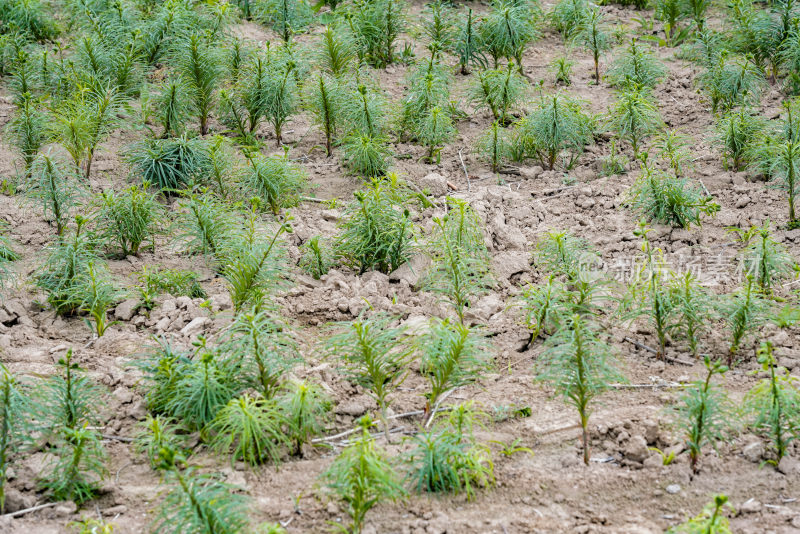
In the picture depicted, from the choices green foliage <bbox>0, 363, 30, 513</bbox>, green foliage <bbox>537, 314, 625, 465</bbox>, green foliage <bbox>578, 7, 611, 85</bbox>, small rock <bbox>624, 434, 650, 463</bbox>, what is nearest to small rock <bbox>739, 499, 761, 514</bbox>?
small rock <bbox>624, 434, 650, 463</bbox>

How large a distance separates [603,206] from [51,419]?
147 inches

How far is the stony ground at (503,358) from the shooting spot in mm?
3699

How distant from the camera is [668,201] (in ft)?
18.9

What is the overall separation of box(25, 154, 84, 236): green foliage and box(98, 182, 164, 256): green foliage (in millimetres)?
196

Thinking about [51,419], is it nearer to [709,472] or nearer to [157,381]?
[157,381]

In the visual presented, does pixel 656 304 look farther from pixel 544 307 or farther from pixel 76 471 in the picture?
pixel 76 471

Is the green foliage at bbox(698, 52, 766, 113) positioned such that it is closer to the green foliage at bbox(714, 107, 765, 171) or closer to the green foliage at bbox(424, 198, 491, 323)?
the green foliage at bbox(714, 107, 765, 171)

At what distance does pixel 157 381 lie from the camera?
14.2ft

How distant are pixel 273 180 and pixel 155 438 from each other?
258 cm

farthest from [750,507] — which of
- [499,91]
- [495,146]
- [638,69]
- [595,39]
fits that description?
[595,39]

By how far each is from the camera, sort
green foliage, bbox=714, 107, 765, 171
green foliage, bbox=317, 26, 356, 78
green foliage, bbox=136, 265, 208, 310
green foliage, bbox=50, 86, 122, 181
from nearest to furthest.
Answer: green foliage, bbox=136, 265, 208, 310 < green foliage, bbox=50, 86, 122, 181 < green foliage, bbox=714, 107, 765, 171 < green foliage, bbox=317, 26, 356, 78

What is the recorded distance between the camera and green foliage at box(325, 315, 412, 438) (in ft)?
13.8

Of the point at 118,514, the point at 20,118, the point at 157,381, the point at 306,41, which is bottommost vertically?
the point at 118,514

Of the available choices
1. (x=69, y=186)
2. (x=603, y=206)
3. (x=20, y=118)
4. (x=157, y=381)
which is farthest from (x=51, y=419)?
(x=603, y=206)
